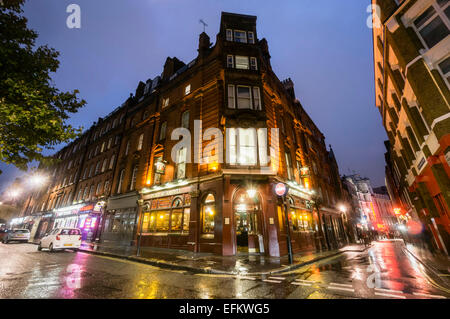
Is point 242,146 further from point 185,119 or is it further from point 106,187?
point 106,187

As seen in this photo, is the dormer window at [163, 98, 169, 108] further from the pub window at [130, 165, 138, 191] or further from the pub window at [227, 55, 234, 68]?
the pub window at [227, 55, 234, 68]

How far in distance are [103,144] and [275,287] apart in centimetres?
2931

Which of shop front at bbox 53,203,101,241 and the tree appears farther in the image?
shop front at bbox 53,203,101,241

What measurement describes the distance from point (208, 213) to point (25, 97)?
11.0 meters

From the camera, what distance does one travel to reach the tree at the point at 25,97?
7.84 metres

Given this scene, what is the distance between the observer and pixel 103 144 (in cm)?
2650

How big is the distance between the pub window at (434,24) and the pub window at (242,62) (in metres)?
10.6

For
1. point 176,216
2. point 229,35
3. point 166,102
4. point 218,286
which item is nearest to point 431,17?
point 229,35

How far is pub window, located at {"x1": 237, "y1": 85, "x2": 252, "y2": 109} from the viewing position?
1457cm

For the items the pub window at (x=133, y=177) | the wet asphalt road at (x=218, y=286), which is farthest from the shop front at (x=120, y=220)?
the wet asphalt road at (x=218, y=286)

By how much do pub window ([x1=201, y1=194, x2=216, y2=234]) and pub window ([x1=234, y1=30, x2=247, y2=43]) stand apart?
1470 centimetres

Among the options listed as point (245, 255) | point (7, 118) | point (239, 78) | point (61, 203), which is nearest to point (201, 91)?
point (239, 78)

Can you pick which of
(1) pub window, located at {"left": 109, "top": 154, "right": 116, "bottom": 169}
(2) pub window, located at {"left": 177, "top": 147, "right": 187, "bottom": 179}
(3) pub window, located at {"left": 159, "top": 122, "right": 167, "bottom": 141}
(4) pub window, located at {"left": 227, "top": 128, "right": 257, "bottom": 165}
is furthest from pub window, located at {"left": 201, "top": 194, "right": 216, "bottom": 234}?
(1) pub window, located at {"left": 109, "top": 154, "right": 116, "bottom": 169}
